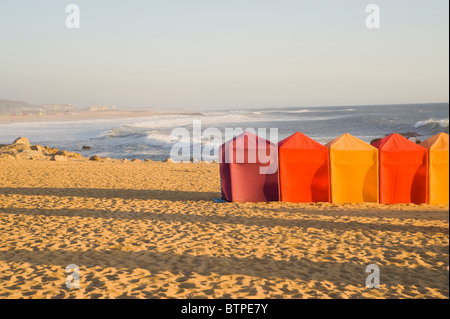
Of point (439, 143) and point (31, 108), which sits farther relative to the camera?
point (31, 108)

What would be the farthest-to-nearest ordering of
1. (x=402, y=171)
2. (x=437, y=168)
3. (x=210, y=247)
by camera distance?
(x=402, y=171) < (x=437, y=168) < (x=210, y=247)

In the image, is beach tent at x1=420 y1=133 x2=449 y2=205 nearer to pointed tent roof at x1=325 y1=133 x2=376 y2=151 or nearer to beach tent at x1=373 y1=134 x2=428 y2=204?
beach tent at x1=373 y1=134 x2=428 y2=204

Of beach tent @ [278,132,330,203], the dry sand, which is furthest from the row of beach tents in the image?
the dry sand

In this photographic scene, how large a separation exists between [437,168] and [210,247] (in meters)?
6.46

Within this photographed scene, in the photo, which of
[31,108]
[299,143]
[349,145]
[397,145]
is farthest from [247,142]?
[31,108]

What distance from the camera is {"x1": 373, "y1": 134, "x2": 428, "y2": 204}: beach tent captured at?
32.8 ft

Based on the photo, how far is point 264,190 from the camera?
35.9 feet

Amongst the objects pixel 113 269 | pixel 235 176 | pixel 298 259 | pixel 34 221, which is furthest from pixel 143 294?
pixel 235 176

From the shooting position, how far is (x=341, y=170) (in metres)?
10.4

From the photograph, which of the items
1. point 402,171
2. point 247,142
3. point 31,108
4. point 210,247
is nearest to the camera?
point 210,247

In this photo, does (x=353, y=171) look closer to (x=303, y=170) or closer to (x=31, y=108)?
(x=303, y=170)

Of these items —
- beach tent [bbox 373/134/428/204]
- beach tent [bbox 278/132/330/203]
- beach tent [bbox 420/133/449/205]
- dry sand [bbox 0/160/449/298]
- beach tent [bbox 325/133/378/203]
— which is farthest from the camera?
beach tent [bbox 278/132/330/203]

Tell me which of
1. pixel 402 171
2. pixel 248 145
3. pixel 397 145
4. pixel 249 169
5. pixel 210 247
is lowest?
pixel 210 247
